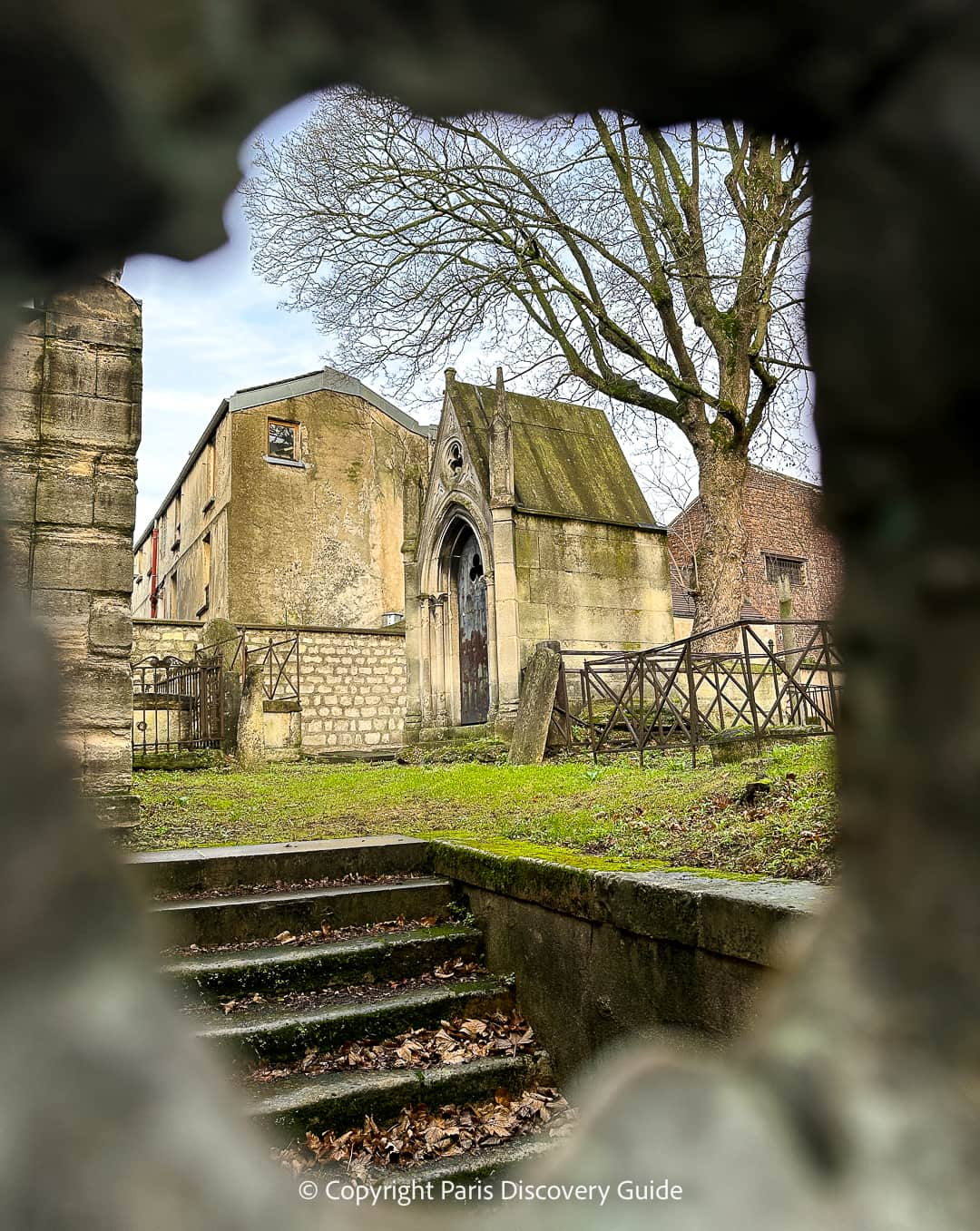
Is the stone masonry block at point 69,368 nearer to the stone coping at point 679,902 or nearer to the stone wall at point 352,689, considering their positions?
the stone coping at point 679,902

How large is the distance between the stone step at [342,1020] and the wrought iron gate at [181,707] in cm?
1252

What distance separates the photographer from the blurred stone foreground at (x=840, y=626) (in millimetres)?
406

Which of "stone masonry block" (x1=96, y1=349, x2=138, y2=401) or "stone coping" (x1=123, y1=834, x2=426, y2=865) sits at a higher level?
"stone masonry block" (x1=96, y1=349, x2=138, y2=401)

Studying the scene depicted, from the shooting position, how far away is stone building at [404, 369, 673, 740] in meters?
13.5

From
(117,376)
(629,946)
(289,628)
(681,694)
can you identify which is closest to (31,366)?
(117,376)

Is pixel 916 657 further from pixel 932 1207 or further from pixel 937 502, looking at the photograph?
pixel 932 1207

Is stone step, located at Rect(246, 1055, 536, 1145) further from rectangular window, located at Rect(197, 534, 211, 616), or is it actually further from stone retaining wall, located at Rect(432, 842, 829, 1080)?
rectangular window, located at Rect(197, 534, 211, 616)

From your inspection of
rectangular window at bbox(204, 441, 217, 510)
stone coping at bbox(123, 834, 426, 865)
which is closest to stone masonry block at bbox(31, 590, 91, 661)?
stone coping at bbox(123, 834, 426, 865)

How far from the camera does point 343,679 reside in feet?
58.7

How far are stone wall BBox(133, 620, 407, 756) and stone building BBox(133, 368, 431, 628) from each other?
3.83 m

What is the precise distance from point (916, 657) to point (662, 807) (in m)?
5.91

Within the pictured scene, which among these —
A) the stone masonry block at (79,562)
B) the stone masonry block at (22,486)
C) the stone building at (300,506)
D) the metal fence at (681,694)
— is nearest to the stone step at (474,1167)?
the stone masonry block at (79,562)

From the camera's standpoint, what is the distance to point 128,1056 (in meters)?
0.41

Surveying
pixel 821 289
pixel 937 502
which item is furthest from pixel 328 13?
pixel 937 502
